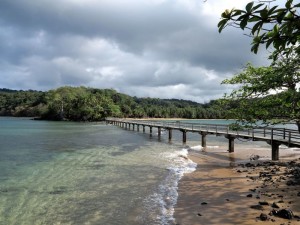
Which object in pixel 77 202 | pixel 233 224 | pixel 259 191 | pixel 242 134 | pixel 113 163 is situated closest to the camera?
pixel 233 224

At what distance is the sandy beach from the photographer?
9.48 m

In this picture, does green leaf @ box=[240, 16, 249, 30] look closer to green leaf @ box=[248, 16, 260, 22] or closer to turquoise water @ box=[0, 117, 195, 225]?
green leaf @ box=[248, 16, 260, 22]

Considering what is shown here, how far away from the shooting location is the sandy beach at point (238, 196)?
373 inches

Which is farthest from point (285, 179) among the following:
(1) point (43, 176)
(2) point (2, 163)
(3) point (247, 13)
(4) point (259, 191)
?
(2) point (2, 163)

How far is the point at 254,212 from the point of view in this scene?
9.91m

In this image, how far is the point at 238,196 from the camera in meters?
12.0

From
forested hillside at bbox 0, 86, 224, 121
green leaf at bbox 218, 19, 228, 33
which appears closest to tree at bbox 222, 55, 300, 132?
green leaf at bbox 218, 19, 228, 33

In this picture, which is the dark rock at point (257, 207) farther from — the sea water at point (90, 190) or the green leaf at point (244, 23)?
the green leaf at point (244, 23)

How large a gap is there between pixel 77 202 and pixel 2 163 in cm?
1218

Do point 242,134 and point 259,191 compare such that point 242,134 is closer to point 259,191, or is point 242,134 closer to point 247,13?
point 259,191

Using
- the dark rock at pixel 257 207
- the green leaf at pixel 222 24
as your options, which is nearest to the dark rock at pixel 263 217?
the dark rock at pixel 257 207

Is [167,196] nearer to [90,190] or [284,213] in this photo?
[90,190]

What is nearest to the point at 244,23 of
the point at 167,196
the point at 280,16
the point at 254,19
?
the point at 254,19

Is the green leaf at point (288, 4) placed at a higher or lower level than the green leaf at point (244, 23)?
higher
